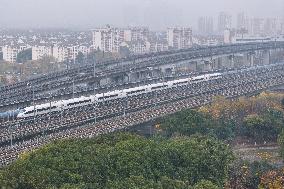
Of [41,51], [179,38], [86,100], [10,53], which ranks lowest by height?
[86,100]

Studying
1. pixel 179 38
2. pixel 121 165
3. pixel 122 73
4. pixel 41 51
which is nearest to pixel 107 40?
pixel 41 51

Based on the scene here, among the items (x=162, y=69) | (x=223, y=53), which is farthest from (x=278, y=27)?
(x=162, y=69)

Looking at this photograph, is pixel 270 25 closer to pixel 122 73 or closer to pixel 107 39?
pixel 107 39

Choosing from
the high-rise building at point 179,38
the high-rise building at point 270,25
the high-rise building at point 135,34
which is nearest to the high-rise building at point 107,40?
the high-rise building at point 135,34

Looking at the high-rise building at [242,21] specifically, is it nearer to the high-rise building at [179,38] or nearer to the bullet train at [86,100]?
the high-rise building at [179,38]

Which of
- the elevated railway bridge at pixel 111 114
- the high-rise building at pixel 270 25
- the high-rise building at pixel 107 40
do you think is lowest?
the elevated railway bridge at pixel 111 114

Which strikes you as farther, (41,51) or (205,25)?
(205,25)

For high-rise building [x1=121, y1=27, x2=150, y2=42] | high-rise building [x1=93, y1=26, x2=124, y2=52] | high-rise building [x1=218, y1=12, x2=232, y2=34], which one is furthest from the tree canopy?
high-rise building [x1=218, y1=12, x2=232, y2=34]

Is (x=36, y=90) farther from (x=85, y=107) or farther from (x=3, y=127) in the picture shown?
(x=3, y=127)

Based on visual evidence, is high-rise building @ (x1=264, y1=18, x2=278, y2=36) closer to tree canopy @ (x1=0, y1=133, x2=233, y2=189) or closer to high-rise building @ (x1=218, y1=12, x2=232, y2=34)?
high-rise building @ (x1=218, y1=12, x2=232, y2=34)

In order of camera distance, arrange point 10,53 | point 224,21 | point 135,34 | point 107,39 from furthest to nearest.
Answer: point 224,21, point 135,34, point 107,39, point 10,53

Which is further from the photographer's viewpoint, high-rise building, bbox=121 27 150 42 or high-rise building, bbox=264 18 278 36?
high-rise building, bbox=264 18 278 36
